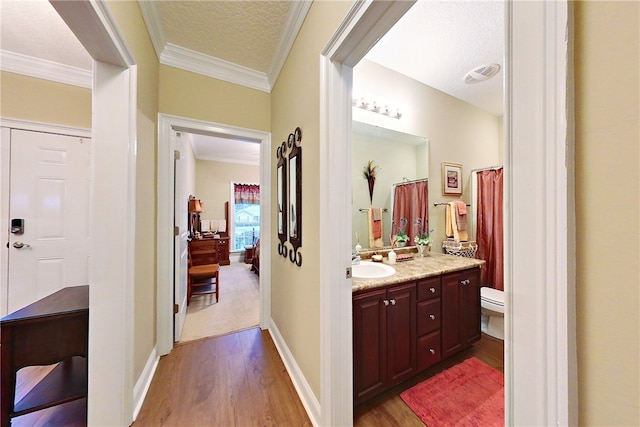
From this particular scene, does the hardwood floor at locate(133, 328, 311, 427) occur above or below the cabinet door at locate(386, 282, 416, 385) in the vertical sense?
below

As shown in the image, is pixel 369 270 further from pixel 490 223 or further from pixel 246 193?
pixel 246 193

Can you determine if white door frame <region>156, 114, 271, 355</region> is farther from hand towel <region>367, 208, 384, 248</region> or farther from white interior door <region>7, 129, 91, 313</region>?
hand towel <region>367, 208, 384, 248</region>

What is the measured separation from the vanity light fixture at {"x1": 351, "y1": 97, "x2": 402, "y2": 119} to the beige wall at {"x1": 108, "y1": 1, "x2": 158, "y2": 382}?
160 centimetres

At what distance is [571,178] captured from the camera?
371 millimetres

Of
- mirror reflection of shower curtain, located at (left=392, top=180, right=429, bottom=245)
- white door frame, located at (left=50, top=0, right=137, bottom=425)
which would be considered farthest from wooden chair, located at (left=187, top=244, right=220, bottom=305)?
mirror reflection of shower curtain, located at (left=392, top=180, right=429, bottom=245)

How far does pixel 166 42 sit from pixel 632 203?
109 inches

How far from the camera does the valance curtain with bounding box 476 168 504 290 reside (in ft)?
7.92

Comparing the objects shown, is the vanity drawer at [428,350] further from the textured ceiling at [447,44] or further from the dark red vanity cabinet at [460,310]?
the textured ceiling at [447,44]

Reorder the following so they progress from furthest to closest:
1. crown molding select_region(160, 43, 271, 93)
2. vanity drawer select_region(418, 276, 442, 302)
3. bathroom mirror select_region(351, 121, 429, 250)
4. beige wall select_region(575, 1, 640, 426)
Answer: bathroom mirror select_region(351, 121, 429, 250) < crown molding select_region(160, 43, 271, 93) < vanity drawer select_region(418, 276, 442, 302) < beige wall select_region(575, 1, 640, 426)

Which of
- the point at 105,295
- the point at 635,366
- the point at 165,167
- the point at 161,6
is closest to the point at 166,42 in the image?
the point at 161,6

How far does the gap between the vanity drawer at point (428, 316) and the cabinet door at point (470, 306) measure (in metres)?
0.31

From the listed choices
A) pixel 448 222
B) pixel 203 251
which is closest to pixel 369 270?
pixel 448 222

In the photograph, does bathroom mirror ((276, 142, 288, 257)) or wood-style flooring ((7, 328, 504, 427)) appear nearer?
wood-style flooring ((7, 328, 504, 427))

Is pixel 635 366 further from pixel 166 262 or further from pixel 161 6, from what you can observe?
pixel 161 6
